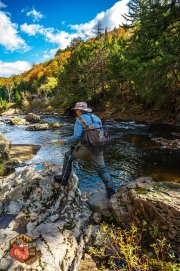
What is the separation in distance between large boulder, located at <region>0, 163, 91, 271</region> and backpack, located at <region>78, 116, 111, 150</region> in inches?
57.5

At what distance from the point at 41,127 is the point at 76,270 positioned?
947 inches

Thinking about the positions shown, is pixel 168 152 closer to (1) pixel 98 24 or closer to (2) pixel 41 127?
(2) pixel 41 127

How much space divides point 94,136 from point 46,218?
2297 mm

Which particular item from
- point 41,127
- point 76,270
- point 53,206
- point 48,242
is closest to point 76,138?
point 53,206

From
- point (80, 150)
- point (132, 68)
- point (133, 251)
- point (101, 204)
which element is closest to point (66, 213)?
point (101, 204)

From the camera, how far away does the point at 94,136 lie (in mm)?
5340

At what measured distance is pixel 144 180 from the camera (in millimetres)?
5836

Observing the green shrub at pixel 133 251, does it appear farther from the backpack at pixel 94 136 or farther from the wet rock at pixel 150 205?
the backpack at pixel 94 136

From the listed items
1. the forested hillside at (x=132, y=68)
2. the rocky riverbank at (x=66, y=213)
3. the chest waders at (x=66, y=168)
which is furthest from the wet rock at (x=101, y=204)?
the forested hillside at (x=132, y=68)

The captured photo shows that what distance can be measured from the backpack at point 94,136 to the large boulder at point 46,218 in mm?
1461

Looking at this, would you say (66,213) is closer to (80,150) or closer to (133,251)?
(80,150)

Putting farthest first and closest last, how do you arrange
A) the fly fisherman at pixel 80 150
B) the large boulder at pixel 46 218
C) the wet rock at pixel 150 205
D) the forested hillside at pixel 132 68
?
the forested hillside at pixel 132 68 → the fly fisherman at pixel 80 150 → the wet rock at pixel 150 205 → the large boulder at pixel 46 218

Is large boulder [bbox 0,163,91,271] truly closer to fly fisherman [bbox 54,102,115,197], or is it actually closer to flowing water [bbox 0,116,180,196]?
fly fisherman [bbox 54,102,115,197]

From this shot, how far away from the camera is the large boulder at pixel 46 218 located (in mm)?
3959
